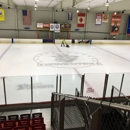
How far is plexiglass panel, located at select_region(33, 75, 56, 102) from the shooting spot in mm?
4473

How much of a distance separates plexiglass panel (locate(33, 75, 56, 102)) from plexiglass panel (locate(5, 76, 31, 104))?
6.9 inches

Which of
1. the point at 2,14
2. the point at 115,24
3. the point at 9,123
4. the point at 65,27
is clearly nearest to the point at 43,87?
the point at 9,123

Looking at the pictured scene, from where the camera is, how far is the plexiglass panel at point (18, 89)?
170 inches

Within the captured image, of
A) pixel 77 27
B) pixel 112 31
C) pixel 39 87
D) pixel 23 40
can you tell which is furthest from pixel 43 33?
pixel 39 87

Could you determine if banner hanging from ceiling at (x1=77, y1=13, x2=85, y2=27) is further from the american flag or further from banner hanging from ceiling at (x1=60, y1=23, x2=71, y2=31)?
the american flag

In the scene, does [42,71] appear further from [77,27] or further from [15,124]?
[77,27]

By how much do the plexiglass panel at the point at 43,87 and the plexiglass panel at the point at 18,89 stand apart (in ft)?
0.58

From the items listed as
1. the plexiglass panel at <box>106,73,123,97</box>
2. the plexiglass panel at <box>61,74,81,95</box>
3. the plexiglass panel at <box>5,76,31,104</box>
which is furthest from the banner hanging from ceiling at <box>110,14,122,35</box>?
the plexiglass panel at <box>5,76,31,104</box>

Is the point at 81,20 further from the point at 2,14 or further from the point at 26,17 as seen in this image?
the point at 2,14

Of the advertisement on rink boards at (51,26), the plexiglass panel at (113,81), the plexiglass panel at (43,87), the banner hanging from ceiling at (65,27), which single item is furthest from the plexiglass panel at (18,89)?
the banner hanging from ceiling at (65,27)

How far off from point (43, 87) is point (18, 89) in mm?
710

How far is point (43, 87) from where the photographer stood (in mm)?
4672

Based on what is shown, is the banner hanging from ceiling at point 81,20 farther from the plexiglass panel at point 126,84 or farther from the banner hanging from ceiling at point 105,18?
the plexiglass panel at point 126,84

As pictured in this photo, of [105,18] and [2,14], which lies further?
A: [105,18]
